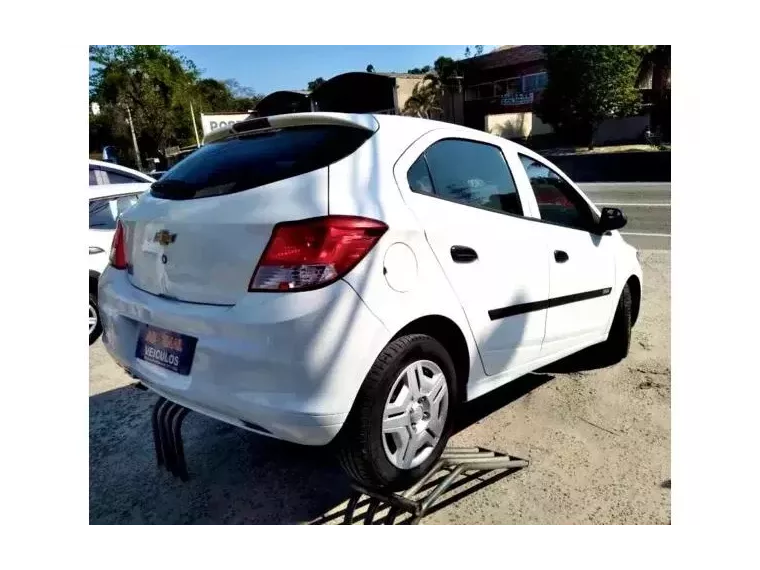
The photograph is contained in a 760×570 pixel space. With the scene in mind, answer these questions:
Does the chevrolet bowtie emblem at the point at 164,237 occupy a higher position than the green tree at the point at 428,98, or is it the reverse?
the green tree at the point at 428,98

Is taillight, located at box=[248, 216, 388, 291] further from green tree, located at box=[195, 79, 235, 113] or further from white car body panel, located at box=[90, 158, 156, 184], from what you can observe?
green tree, located at box=[195, 79, 235, 113]

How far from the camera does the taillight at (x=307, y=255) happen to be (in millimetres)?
1829

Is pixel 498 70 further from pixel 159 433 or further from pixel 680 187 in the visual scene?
pixel 159 433

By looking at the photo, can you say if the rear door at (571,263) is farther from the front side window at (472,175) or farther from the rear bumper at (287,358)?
the rear bumper at (287,358)

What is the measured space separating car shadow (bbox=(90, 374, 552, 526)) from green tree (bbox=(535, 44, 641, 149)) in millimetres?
13207

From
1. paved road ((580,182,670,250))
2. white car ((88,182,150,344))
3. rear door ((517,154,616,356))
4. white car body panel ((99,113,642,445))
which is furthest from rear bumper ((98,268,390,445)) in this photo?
paved road ((580,182,670,250))

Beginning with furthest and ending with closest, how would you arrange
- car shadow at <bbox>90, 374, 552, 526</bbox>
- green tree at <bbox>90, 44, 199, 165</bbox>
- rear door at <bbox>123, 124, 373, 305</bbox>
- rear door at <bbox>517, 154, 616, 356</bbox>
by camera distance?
green tree at <bbox>90, 44, 199, 165</bbox>
rear door at <bbox>517, 154, 616, 356</bbox>
car shadow at <bbox>90, 374, 552, 526</bbox>
rear door at <bbox>123, 124, 373, 305</bbox>

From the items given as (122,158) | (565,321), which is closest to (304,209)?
(565,321)

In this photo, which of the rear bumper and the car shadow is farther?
the car shadow

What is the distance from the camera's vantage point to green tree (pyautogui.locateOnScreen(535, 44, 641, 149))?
47.1ft

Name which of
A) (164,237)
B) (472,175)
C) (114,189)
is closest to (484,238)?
(472,175)

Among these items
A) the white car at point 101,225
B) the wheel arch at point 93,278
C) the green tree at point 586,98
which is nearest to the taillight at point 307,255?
the white car at point 101,225

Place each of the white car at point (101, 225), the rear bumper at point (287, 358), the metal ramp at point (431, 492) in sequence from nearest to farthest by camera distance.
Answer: the rear bumper at point (287, 358), the metal ramp at point (431, 492), the white car at point (101, 225)

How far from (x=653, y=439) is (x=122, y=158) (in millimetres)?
5693
